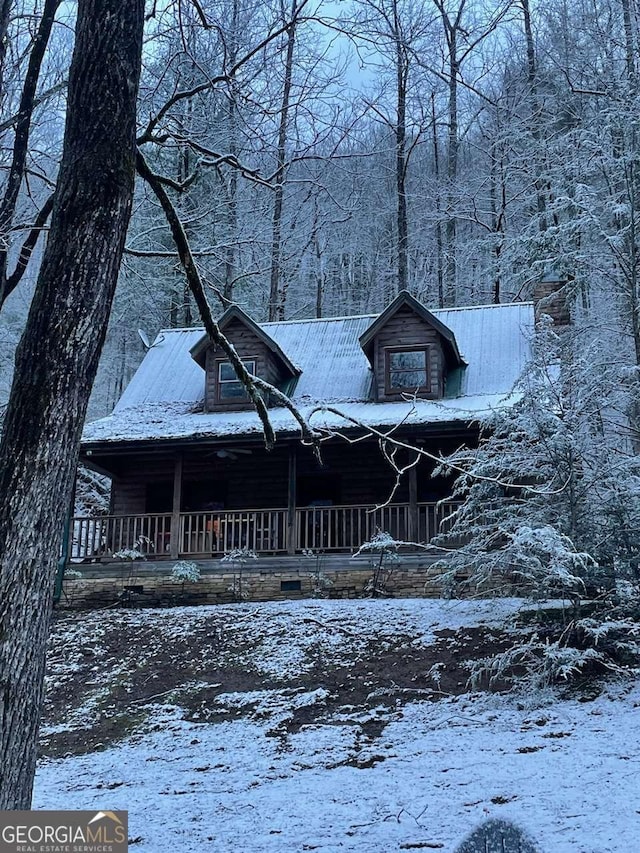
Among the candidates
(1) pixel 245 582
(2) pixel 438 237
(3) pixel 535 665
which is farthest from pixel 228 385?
(2) pixel 438 237

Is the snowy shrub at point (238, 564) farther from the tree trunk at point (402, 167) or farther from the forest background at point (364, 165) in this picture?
the tree trunk at point (402, 167)

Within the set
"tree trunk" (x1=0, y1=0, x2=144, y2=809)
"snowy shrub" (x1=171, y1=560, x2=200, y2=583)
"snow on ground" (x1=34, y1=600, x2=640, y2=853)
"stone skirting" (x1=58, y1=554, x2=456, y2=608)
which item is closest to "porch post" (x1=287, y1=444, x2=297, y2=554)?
"stone skirting" (x1=58, y1=554, x2=456, y2=608)

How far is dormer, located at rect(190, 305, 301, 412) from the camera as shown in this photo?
20062mm

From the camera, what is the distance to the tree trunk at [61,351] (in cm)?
494

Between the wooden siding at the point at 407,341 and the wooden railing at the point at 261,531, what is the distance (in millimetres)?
2764

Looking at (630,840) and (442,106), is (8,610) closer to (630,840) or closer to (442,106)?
(630,840)

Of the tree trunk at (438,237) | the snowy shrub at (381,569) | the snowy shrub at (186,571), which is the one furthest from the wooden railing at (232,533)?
the tree trunk at (438,237)

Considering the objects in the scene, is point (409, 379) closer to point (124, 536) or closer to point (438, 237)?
point (124, 536)

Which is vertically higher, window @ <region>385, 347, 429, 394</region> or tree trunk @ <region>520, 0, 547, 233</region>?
tree trunk @ <region>520, 0, 547, 233</region>

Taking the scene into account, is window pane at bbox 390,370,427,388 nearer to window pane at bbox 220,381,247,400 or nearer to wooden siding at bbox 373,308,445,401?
wooden siding at bbox 373,308,445,401

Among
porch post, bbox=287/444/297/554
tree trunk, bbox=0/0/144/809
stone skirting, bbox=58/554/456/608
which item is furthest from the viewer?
porch post, bbox=287/444/297/554

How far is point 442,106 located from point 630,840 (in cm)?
2784

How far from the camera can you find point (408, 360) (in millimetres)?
19516

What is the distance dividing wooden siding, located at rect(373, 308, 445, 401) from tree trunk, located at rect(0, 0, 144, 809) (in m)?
13.7
